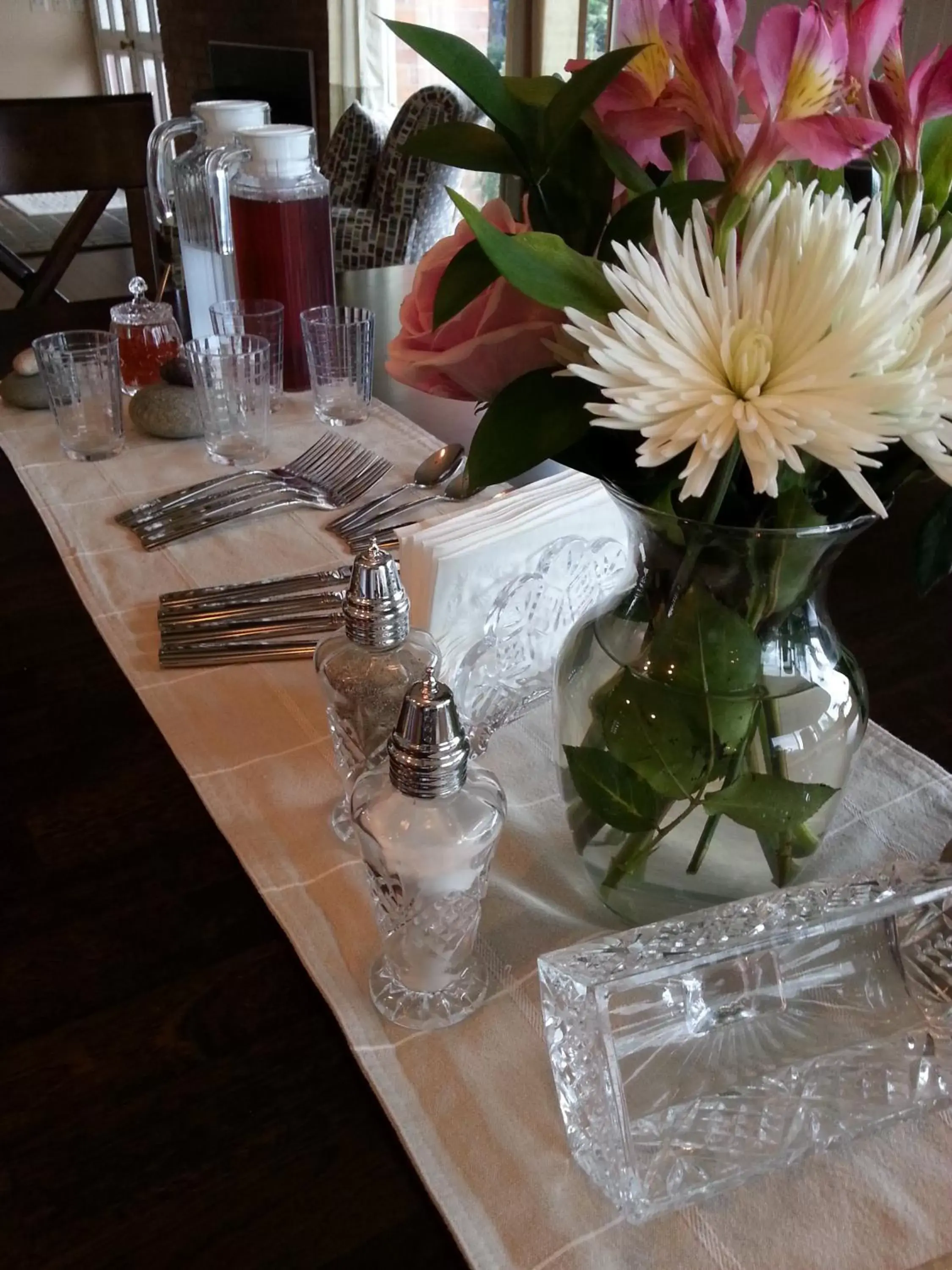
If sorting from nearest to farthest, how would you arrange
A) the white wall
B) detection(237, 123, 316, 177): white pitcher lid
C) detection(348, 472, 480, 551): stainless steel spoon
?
detection(348, 472, 480, 551): stainless steel spoon
detection(237, 123, 316, 177): white pitcher lid
the white wall

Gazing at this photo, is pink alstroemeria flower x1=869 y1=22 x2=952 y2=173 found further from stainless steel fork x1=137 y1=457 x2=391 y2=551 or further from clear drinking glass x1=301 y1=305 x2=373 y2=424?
clear drinking glass x1=301 y1=305 x2=373 y2=424

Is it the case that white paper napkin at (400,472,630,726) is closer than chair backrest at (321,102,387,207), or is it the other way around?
white paper napkin at (400,472,630,726)

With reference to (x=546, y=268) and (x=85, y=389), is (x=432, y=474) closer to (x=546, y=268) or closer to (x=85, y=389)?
(x=85, y=389)

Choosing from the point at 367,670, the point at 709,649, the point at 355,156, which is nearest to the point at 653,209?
the point at 709,649

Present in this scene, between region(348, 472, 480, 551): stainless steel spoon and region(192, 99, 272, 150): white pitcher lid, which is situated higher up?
region(192, 99, 272, 150): white pitcher lid

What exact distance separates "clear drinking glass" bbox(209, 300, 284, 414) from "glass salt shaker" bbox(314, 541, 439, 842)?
51 centimetres

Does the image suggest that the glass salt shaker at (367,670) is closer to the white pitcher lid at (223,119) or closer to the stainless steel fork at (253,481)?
the stainless steel fork at (253,481)

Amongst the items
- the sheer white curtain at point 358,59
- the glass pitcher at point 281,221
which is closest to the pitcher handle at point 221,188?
the glass pitcher at point 281,221

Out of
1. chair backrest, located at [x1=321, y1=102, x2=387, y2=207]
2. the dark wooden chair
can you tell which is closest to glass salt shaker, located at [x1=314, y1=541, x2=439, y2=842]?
the dark wooden chair

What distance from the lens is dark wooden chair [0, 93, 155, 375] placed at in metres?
1.46

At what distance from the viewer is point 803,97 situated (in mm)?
289

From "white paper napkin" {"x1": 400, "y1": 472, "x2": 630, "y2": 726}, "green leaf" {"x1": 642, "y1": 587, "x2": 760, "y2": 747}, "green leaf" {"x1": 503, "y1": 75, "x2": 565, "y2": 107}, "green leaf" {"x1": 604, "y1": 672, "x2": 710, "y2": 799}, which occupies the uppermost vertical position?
"green leaf" {"x1": 503, "y1": 75, "x2": 565, "y2": 107}

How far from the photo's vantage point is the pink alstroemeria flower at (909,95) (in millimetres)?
301

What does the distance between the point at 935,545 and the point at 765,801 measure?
109mm
